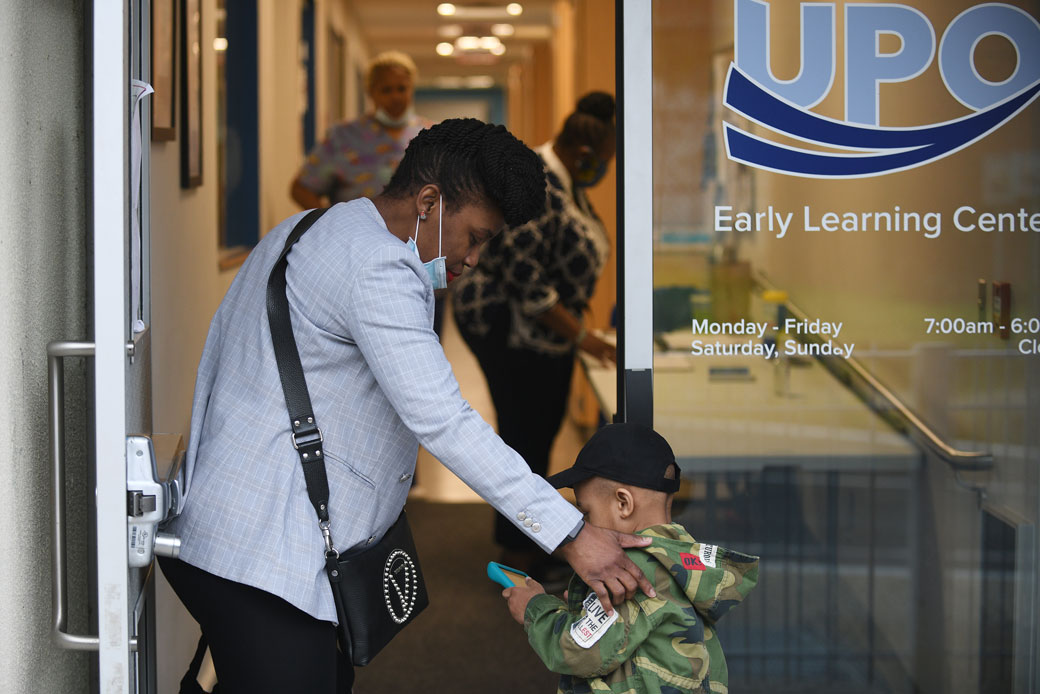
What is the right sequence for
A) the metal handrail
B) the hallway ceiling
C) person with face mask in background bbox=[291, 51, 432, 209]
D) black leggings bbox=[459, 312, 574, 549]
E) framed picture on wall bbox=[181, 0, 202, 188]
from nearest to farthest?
the metal handrail
framed picture on wall bbox=[181, 0, 202, 188]
black leggings bbox=[459, 312, 574, 549]
person with face mask in background bbox=[291, 51, 432, 209]
the hallway ceiling

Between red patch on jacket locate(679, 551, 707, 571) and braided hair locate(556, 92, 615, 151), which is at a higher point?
braided hair locate(556, 92, 615, 151)

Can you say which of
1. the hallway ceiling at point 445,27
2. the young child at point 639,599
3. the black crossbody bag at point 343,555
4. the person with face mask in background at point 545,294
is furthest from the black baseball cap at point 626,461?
the hallway ceiling at point 445,27

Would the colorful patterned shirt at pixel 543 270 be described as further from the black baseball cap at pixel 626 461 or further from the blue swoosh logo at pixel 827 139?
the black baseball cap at pixel 626 461

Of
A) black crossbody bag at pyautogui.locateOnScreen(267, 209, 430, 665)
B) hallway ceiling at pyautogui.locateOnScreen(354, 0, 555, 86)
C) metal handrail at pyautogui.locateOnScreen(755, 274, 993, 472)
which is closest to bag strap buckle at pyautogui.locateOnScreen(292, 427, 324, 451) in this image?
black crossbody bag at pyautogui.locateOnScreen(267, 209, 430, 665)

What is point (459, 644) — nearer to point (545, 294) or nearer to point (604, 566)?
point (545, 294)

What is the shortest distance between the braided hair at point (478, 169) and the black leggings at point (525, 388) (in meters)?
2.20

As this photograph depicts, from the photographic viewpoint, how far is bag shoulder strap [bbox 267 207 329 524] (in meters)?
1.73

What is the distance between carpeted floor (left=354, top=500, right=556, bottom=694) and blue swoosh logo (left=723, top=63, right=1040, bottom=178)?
1.78m

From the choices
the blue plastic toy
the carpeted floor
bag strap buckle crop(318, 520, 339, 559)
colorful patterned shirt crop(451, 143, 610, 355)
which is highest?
colorful patterned shirt crop(451, 143, 610, 355)

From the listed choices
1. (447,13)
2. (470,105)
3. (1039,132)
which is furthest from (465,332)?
(470,105)

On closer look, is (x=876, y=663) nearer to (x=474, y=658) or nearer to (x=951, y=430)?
(x=951, y=430)

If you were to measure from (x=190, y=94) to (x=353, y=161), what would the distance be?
1.70 metres

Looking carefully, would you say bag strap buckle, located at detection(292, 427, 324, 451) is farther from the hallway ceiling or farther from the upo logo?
the hallway ceiling

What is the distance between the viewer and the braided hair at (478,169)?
→ 69.8 inches
